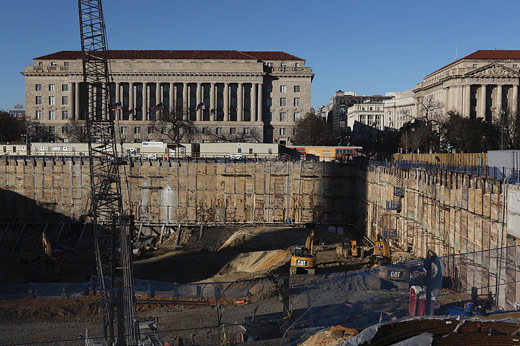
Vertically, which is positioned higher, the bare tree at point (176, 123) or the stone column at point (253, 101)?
the stone column at point (253, 101)

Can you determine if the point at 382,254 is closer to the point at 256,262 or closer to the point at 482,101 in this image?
the point at 256,262

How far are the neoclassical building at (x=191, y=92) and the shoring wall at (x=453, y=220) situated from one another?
76476 millimetres

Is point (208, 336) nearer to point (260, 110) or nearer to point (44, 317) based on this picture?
point (44, 317)

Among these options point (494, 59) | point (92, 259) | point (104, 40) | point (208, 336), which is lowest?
point (92, 259)

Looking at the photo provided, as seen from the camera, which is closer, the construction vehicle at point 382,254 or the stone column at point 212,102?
the construction vehicle at point 382,254

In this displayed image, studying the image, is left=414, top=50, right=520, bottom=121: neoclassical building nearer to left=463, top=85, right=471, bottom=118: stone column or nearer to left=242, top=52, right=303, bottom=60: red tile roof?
left=463, top=85, right=471, bottom=118: stone column

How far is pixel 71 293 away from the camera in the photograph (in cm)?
2588

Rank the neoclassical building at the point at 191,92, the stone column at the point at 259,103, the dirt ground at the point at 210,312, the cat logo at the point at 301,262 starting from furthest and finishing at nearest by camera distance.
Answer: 1. the stone column at the point at 259,103
2. the neoclassical building at the point at 191,92
3. the cat logo at the point at 301,262
4. the dirt ground at the point at 210,312

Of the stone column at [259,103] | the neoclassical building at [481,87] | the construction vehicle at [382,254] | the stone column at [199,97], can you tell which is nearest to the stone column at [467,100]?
the neoclassical building at [481,87]

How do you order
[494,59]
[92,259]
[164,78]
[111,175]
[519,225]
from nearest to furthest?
[519,225] → [111,175] → [92,259] → [164,78] → [494,59]

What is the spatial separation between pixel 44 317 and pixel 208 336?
9136 millimetres

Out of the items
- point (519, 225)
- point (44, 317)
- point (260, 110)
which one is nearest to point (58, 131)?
point (260, 110)

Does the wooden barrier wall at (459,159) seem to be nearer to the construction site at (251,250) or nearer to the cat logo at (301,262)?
the construction site at (251,250)

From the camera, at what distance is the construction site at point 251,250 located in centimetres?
1989
